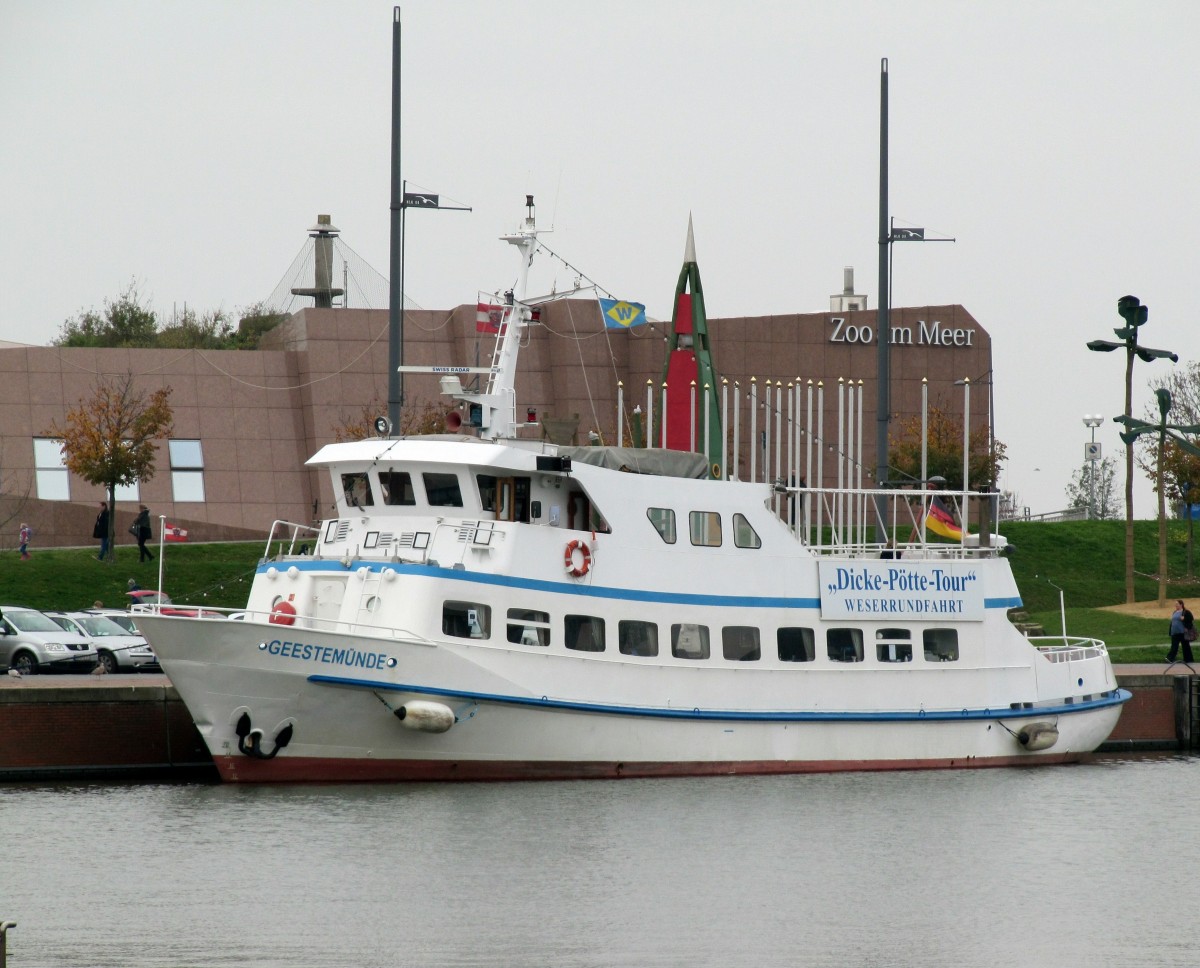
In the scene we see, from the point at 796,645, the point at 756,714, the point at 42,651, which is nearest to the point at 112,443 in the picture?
the point at 42,651

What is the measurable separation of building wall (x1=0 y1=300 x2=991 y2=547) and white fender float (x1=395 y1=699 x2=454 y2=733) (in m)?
29.3

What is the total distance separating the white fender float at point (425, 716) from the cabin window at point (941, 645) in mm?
8611

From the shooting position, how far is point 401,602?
80.4 ft

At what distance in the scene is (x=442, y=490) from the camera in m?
25.9

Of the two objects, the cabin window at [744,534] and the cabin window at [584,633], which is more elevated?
the cabin window at [744,534]

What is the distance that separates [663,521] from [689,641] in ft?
6.20

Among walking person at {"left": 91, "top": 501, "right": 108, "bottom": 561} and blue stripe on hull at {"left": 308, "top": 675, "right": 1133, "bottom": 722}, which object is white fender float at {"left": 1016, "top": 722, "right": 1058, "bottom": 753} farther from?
walking person at {"left": 91, "top": 501, "right": 108, "bottom": 561}

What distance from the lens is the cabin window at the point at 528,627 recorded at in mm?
24953

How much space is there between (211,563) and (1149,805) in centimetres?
2589

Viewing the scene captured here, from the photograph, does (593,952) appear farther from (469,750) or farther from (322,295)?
(322,295)

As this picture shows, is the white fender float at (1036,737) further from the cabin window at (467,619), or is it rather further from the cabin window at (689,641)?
the cabin window at (467,619)

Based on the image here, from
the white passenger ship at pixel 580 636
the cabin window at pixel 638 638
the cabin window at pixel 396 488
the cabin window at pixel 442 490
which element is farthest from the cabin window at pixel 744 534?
the cabin window at pixel 396 488

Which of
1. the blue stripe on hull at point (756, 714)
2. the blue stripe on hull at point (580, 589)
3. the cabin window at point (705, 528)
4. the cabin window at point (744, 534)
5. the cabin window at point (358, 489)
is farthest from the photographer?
the cabin window at point (744, 534)

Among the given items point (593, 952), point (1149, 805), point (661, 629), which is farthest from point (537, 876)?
point (1149, 805)
